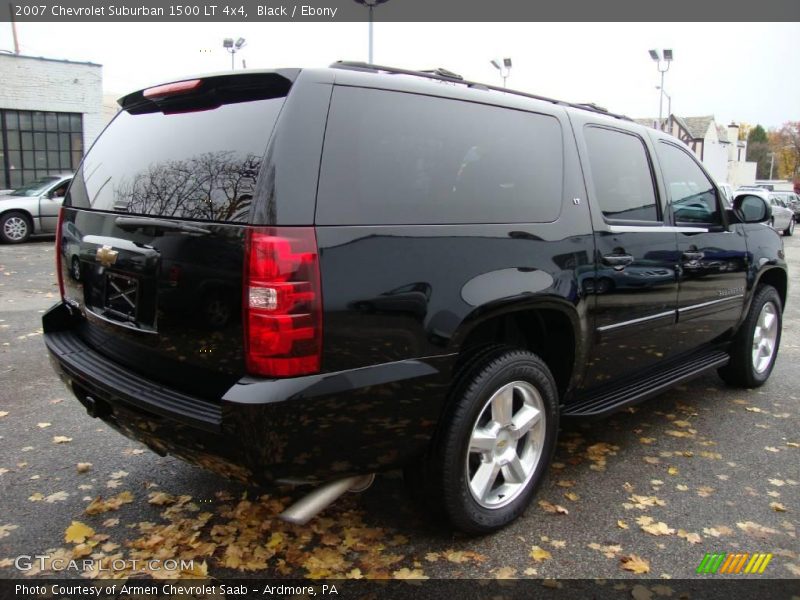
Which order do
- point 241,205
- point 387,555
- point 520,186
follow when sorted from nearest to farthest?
point 241,205 < point 387,555 < point 520,186

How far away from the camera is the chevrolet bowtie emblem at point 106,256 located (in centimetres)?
254

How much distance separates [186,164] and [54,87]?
65.7 feet

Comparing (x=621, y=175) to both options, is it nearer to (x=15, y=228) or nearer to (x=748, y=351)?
(x=748, y=351)

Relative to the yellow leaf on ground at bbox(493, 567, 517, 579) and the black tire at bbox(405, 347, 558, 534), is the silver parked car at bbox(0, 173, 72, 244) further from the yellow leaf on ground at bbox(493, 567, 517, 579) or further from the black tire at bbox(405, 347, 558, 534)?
the yellow leaf on ground at bbox(493, 567, 517, 579)

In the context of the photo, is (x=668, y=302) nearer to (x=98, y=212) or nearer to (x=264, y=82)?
(x=264, y=82)

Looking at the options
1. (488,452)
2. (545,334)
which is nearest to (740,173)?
(545,334)

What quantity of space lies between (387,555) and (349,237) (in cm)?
138

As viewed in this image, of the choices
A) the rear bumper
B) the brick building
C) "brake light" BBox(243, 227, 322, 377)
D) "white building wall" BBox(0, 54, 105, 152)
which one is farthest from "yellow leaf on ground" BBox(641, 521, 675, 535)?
the brick building

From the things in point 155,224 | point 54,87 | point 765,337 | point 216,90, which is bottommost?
point 765,337

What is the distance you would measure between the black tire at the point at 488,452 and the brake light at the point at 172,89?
1.59 metres

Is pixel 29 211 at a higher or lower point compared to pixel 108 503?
higher

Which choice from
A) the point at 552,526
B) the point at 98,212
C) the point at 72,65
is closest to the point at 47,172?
the point at 72,65

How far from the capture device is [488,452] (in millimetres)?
2785

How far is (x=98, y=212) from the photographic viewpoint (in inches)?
108
